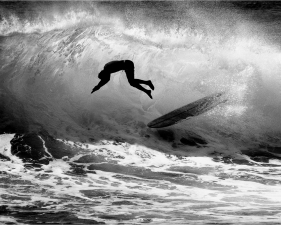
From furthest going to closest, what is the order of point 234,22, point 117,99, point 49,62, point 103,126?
point 234,22
point 49,62
point 117,99
point 103,126

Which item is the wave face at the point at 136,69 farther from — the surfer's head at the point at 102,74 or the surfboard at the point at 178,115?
the surfer's head at the point at 102,74

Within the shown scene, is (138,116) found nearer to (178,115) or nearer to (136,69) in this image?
(136,69)

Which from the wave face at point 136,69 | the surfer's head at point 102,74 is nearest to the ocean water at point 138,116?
the wave face at point 136,69

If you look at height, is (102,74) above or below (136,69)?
below

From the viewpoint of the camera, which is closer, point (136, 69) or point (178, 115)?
point (178, 115)

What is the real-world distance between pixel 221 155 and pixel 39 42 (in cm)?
1220

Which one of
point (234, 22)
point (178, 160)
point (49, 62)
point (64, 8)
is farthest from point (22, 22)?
point (178, 160)

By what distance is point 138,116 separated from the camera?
2061 centimetres

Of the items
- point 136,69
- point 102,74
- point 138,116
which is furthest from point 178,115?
point 136,69

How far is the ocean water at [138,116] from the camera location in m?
13.2

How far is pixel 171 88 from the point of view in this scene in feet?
72.8

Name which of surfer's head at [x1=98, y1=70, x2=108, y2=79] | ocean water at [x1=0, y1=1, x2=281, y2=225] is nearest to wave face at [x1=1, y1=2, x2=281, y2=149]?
Result: ocean water at [x1=0, y1=1, x2=281, y2=225]

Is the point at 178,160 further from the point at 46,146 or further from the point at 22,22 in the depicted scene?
the point at 22,22

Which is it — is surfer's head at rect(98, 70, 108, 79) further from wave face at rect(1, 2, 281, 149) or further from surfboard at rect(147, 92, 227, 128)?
wave face at rect(1, 2, 281, 149)
